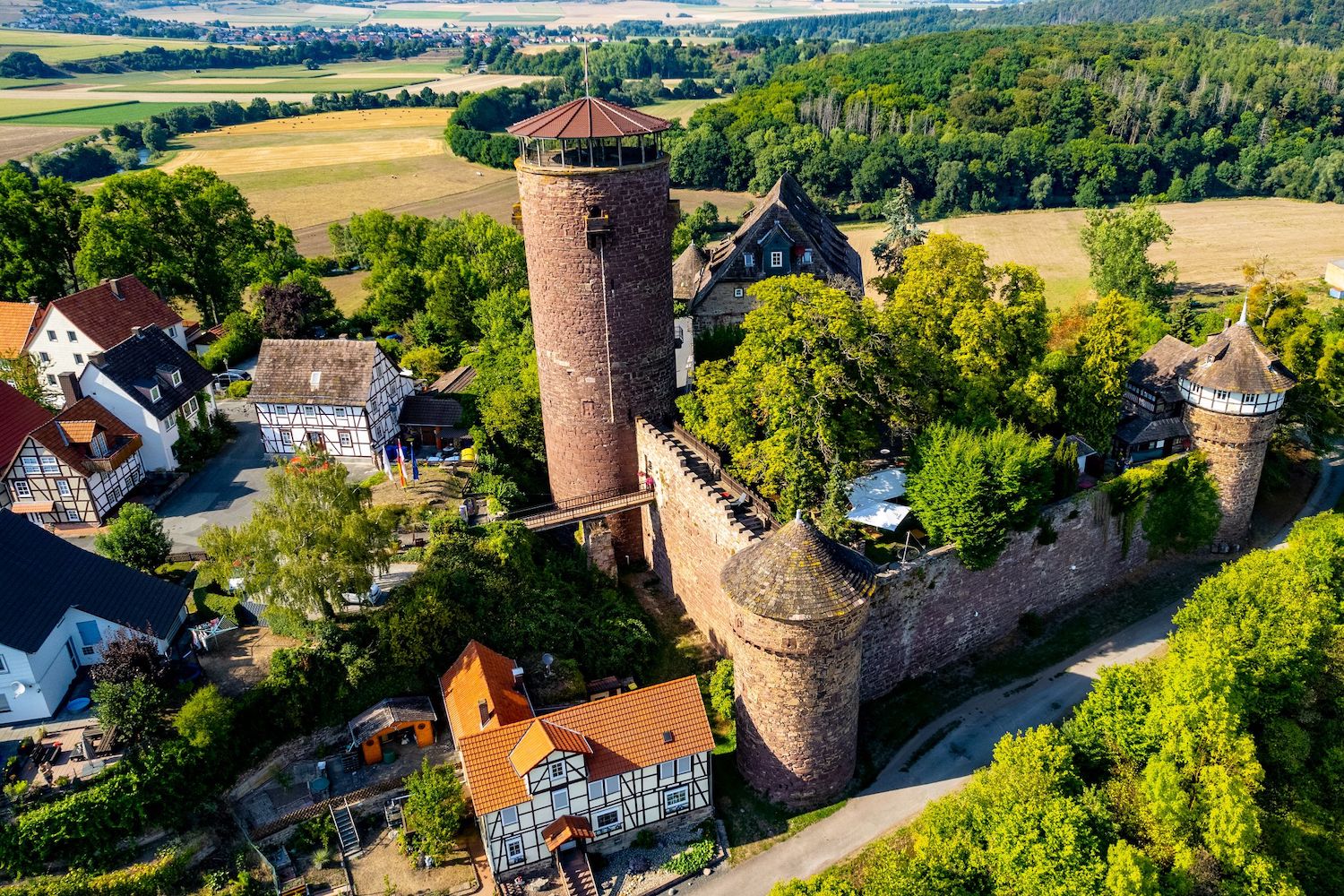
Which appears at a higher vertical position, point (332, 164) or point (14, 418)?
point (14, 418)

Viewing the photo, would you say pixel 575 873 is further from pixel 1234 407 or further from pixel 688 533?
pixel 1234 407

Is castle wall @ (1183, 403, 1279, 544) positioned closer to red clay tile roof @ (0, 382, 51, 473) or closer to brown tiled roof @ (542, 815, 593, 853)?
brown tiled roof @ (542, 815, 593, 853)

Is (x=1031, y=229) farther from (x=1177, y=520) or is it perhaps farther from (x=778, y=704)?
(x=778, y=704)

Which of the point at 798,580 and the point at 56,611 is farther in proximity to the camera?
the point at 56,611

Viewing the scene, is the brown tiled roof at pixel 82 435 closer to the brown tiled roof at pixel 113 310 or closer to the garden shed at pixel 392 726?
the brown tiled roof at pixel 113 310

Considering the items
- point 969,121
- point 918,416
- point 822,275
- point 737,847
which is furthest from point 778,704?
point 969,121

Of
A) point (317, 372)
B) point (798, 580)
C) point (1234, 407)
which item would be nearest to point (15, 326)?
point (317, 372)
